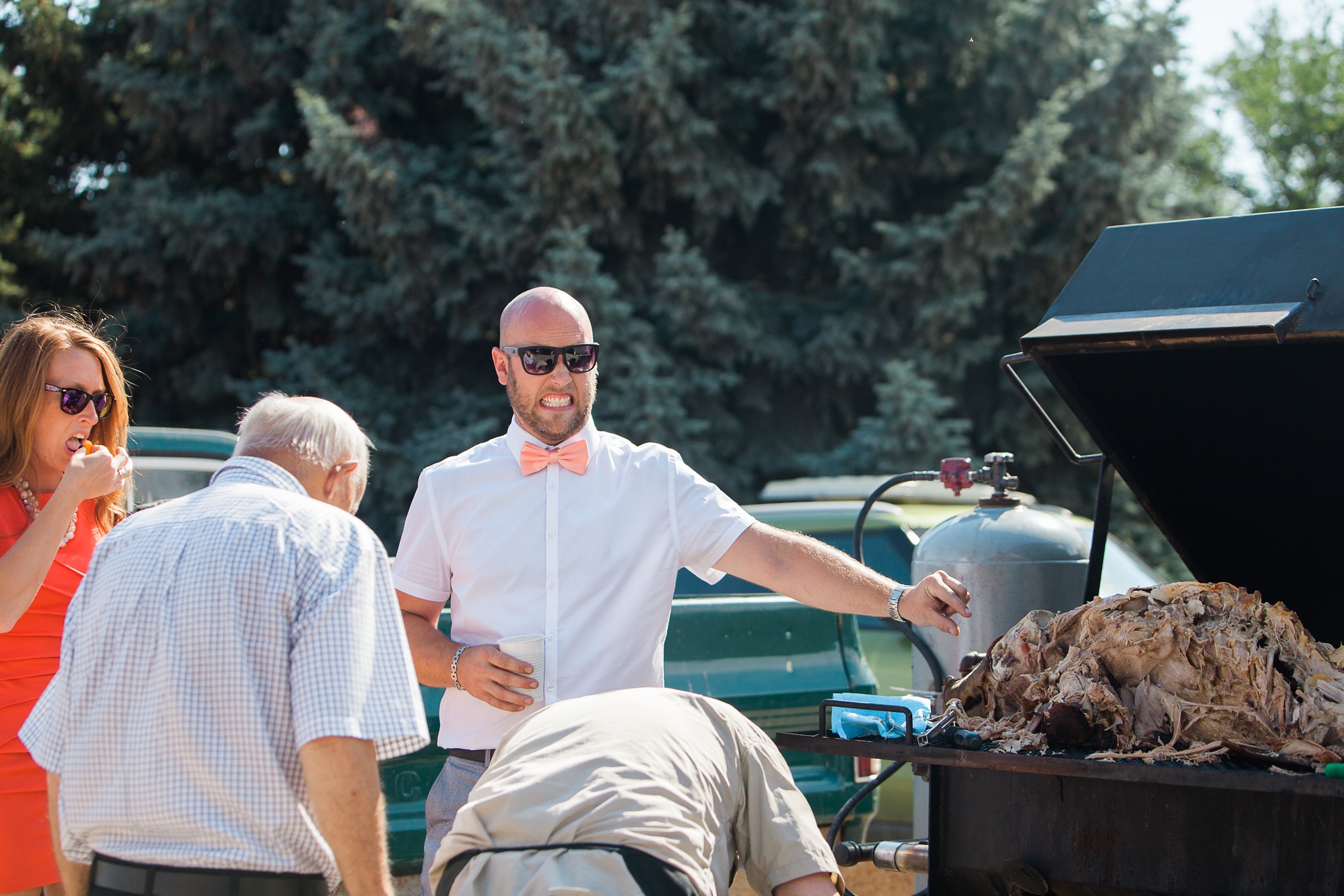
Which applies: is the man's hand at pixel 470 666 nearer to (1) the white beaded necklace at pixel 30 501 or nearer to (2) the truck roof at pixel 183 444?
(1) the white beaded necklace at pixel 30 501

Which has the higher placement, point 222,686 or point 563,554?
point 563,554

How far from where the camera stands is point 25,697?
9.77ft

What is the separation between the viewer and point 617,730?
7.47 feet

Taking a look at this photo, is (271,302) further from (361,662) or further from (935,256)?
(361,662)

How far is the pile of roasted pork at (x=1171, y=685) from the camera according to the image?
278 centimetres

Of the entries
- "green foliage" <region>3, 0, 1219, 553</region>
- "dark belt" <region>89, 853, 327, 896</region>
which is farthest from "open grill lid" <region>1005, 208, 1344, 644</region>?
"green foliage" <region>3, 0, 1219, 553</region>

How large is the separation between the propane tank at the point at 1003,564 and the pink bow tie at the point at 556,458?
1.49m

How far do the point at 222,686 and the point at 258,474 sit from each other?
17.3 inches

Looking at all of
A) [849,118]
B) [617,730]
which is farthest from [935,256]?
[617,730]

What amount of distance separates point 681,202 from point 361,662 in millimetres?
10700

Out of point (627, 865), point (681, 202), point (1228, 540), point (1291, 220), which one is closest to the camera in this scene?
point (627, 865)

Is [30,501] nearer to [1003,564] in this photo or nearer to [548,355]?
[548,355]

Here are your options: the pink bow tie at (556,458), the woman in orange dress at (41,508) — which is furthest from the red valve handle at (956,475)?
the woman in orange dress at (41,508)

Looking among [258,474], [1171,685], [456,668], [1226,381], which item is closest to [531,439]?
[456,668]
